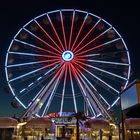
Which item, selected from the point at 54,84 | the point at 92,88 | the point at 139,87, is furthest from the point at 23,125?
the point at 139,87

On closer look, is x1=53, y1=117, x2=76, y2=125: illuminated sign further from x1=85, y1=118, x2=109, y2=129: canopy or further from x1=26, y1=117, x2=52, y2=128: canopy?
x1=85, y1=118, x2=109, y2=129: canopy

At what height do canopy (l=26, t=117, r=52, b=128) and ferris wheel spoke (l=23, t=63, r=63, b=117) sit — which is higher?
ferris wheel spoke (l=23, t=63, r=63, b=117)

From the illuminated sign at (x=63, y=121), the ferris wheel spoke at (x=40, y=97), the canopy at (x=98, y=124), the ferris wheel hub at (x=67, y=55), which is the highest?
the ferris wheel hub at (x=67, y=55)

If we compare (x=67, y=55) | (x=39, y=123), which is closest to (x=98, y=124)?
(x=39, y=123)

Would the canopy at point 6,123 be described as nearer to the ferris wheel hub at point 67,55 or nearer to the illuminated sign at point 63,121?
the ferris wheel hub at point 67,55

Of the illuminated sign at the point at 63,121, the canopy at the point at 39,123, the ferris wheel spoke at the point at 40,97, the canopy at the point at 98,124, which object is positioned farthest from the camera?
the illuminated sign at the point at 63,121

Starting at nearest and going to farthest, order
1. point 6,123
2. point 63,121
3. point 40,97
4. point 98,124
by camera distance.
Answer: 1. point 98,124
2. point 6,123
3. point 40,97
4. point 63,121

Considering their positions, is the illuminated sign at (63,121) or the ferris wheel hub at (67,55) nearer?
the ferris wheel hub at (67,55)

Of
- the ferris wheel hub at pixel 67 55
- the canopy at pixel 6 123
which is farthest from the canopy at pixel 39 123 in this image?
the ferris wheel hub at pixel 67 55

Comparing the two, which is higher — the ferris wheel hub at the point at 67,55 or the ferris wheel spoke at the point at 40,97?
the ferris wheel hub at the point at 67,55

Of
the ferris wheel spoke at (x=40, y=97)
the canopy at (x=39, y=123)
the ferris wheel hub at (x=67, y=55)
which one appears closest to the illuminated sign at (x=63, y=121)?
the ferris wheel spoke at (x=40, y=97)

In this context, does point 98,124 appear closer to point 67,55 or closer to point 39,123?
point 39,123

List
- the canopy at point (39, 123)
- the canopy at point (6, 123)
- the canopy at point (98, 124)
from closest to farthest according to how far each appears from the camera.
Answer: the canopy at point (98, 124) < the canopy at point (39, 123) < the canopy at point (6, 123)

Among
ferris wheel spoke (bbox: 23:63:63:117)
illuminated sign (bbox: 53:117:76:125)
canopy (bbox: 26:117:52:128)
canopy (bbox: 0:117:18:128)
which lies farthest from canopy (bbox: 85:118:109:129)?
illuminated sign (bbox: 53:117:76:125)
